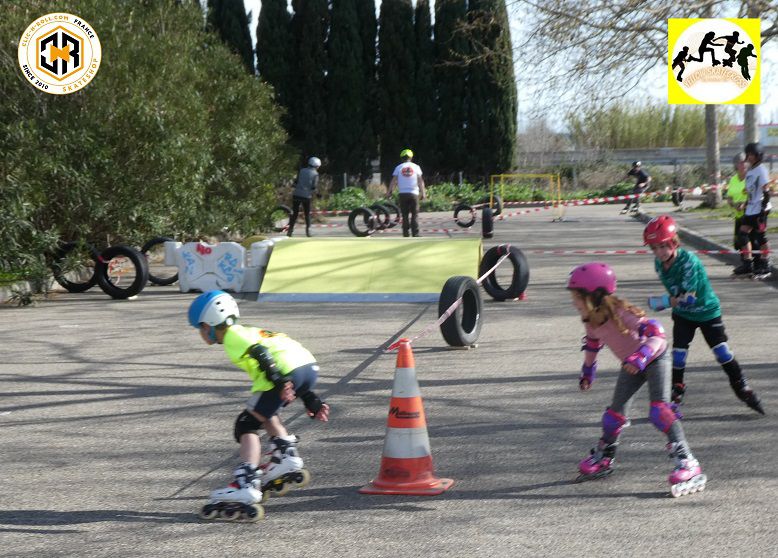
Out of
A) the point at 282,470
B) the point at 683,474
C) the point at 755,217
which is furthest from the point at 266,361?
the point at 755,217

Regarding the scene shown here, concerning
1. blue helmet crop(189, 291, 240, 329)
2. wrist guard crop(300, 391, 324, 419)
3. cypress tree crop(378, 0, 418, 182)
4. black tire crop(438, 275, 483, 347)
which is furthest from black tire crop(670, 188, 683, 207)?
blue helmet crop(189, 291, 240, 329)

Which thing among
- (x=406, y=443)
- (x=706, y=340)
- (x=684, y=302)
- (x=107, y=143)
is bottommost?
(x=406, y=443)

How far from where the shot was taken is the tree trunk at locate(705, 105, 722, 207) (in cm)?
3644

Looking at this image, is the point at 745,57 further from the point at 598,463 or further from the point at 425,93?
the point at 425,93

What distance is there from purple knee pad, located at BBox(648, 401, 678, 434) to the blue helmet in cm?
228

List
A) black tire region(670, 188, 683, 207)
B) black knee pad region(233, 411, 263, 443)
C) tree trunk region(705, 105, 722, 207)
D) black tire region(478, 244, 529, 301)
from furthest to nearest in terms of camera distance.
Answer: black tire region(670, 188, 683, 207), tree trunk region(705, 105, 722, 207), black tire region(478, 244, 529, 301), black knee pad region(233, 411, 263, 443)

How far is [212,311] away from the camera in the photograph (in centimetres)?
598

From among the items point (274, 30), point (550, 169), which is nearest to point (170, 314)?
point (274, 30)

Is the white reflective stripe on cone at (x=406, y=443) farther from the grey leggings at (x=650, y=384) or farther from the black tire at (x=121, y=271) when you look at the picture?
the black tire at (x=121, y=271)

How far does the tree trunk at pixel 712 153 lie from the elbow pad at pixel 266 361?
32.3 metres

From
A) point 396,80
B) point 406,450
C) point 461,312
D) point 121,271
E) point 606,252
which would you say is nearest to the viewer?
point 406,450

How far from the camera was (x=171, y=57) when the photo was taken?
2103 cm

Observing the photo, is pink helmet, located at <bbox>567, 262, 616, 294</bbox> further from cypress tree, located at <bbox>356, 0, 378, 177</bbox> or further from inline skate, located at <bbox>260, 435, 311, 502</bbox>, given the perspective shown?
cypress tree, located at <bbox>356, 0, 378, 177</bbox>

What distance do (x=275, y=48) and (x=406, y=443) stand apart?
1732 inches
